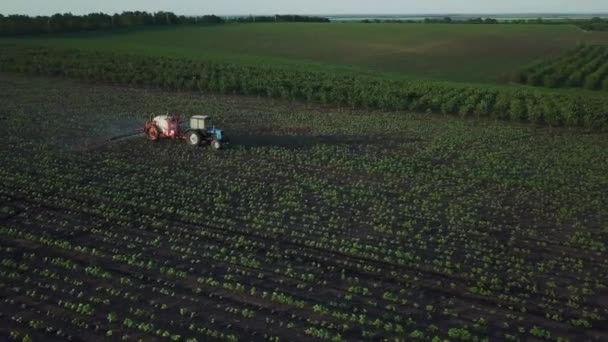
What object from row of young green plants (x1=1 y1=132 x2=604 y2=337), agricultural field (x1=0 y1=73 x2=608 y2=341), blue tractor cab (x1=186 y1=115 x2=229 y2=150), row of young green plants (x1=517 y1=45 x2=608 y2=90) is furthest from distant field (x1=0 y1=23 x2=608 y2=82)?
row of young green plants (x1=1 y1=132 x2=604 y2=337)

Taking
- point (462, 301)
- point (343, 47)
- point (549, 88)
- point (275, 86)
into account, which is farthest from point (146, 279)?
point (343, 47)

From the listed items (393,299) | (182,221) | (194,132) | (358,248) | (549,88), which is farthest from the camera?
(549,88)

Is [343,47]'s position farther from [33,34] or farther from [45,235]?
[45,235]

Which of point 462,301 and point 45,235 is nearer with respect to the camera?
point 462,301

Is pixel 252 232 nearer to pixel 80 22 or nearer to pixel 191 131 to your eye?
pixel 191 131

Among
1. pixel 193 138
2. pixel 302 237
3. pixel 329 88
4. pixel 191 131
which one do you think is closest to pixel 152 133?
pixel 191 131

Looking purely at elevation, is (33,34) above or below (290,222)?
above

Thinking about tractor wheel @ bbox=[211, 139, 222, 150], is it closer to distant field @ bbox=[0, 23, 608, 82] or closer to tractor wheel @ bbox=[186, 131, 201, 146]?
tractor wheel @ bbox=[186, 131, 201, 146]
